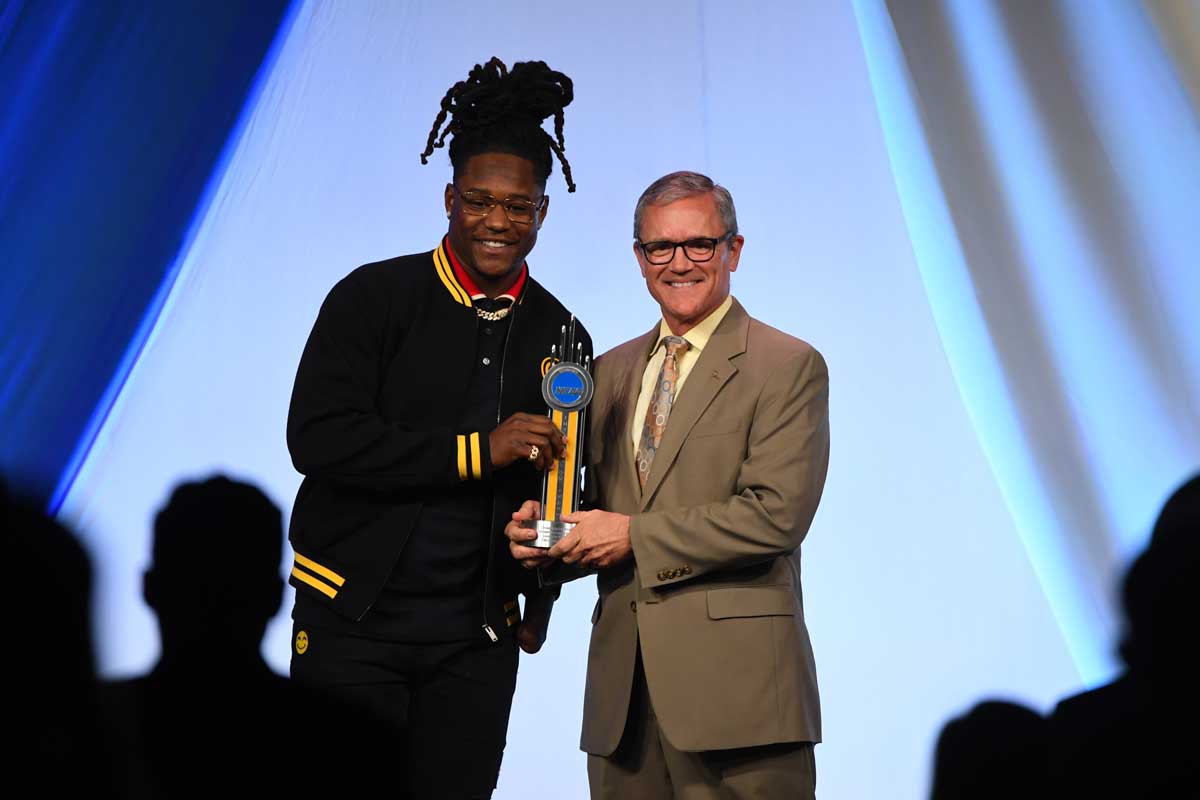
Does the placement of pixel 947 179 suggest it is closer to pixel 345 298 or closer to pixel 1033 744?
pixel 345 298

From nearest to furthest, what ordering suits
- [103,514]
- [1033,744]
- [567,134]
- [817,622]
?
[1033,744], [103,514], [817,622], [567,134]

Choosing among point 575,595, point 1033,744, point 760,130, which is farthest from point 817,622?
point 1033,744

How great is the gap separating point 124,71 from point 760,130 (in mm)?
1828

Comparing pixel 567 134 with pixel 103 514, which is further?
pixel 567 134

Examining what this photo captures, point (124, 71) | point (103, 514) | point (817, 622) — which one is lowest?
point (103, 514)

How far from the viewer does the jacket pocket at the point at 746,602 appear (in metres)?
2.23

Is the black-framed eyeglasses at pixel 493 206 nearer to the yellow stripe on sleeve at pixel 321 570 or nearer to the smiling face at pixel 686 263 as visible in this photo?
the smiling face at pixel 686 263

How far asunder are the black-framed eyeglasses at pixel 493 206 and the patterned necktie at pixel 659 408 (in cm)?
37

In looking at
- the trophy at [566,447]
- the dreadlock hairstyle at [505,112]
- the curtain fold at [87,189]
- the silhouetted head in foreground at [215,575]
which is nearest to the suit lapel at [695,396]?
the trophy at [566,447]

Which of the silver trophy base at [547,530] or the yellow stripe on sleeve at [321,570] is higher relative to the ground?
the silver trophy base at [547,530]

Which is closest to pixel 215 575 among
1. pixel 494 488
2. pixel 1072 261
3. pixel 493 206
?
pixel 494 488

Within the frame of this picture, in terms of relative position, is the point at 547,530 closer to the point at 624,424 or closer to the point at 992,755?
the point at 624,424

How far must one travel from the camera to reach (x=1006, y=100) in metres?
3.41

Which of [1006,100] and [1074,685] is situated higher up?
[1006,100]
